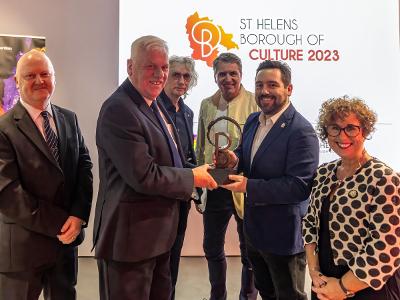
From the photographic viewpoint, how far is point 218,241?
2939 millimetres

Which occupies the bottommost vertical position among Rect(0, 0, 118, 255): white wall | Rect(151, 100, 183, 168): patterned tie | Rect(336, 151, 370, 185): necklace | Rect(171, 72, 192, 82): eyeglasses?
Rect(336, 151, 370, 185): necklace

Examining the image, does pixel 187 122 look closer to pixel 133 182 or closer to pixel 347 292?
pixel 133 182

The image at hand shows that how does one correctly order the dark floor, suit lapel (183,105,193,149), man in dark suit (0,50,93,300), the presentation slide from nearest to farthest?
1. man in dark suit (0,50,93,300)
2. suit lapel (183,105,193,149)
3. the dark floor
4. the presentation slide

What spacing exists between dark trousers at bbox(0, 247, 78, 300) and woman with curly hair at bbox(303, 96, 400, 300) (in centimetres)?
126

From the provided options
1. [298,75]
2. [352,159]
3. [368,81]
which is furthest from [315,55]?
[352,159]

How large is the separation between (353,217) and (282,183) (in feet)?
1.52

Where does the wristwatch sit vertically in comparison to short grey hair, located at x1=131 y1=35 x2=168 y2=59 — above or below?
below

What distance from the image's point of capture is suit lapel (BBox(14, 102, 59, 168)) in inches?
74.8

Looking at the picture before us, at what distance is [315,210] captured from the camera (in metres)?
1.70

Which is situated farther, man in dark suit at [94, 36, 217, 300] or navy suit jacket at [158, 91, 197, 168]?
navy suit jacket at [158, 91, 197, 168]

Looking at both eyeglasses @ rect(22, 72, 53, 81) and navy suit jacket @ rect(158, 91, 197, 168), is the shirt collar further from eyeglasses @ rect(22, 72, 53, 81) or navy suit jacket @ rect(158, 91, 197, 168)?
navy suit jacket @ rect(158, 91, 197, 168)

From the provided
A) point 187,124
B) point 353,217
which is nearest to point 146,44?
point 187,124

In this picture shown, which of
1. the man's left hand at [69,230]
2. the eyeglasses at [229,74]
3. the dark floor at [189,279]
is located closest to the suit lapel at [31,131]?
the man's left hand at [69,230]

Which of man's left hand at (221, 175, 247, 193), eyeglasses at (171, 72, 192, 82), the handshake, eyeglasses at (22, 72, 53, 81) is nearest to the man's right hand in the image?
the handshake
